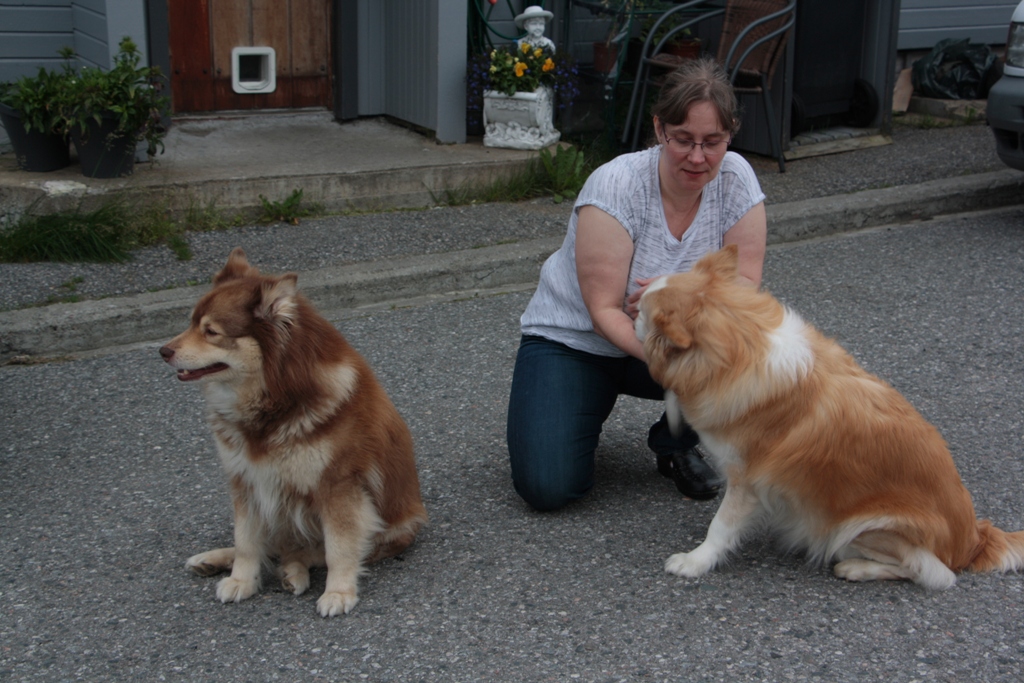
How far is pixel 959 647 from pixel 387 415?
6.12ft

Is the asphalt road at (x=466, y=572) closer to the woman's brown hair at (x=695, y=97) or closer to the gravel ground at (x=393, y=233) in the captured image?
the gravel ground at (x=393, y=233)

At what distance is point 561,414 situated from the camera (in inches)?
148

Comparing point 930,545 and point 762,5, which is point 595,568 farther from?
point 762,5

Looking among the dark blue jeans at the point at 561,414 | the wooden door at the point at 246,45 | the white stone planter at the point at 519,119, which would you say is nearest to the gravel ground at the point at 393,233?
the white stone planter at the point at 519,119

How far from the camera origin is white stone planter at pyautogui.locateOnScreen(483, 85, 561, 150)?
7562 millimetres

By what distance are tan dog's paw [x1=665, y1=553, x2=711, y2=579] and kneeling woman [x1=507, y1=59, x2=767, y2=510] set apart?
1.74 ft

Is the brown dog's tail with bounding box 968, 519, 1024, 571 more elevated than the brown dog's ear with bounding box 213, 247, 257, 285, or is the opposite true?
the brown dog's ear with bounding box 213, 247, 257, 285

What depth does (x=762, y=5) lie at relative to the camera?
7.90 meters

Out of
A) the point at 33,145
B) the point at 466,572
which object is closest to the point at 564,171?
the point at 33,145

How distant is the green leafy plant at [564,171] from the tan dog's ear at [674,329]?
4497 mm

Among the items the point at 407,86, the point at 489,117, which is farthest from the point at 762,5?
the point at 407,86

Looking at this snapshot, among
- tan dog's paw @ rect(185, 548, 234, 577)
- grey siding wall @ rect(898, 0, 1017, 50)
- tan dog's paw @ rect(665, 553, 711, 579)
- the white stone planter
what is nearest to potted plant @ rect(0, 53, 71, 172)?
the white stone planter

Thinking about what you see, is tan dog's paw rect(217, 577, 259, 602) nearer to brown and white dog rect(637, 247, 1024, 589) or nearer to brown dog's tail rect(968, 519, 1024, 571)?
brown and white dog rect(637, 247, 1024, 589)

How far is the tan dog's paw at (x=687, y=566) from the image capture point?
3.29 meters
